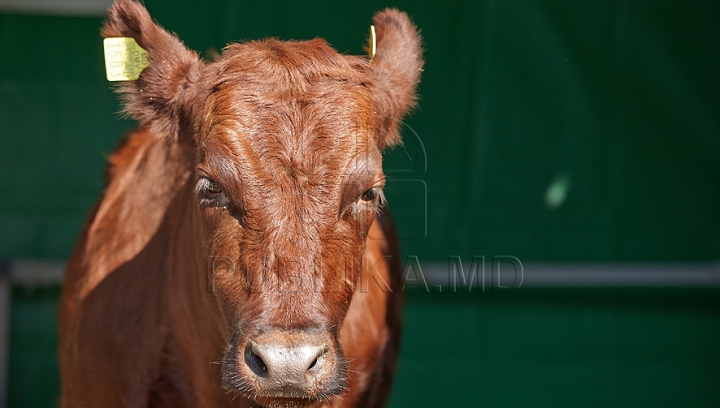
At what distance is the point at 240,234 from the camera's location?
2.18m

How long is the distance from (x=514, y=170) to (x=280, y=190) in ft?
9.81

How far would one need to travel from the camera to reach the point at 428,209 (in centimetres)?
484

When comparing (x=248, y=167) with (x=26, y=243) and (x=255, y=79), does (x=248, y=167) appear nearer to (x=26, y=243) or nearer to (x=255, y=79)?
(x=255, y=79)

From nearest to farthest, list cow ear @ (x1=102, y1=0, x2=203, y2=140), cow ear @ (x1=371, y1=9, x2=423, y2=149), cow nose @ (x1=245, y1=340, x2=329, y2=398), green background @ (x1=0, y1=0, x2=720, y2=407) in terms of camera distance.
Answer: cow nose @ (x1=245, y1=340, x2=329, y2=398) < cow ear @ (x1=102, y1=0, x2=203, y2=140) < cow ear @ (x1=371, y1=9, x2=423, y2=149) < green background @ (x1=0, y1=0, x2=720, y2=407)

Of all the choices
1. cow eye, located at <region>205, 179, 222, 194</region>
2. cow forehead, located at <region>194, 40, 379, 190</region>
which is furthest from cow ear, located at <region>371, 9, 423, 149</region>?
cow eye, located at <region>205, 179, 222, 194</region>

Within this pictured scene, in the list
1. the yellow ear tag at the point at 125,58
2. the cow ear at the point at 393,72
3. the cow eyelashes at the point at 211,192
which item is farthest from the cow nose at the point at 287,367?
the yellow ear tag at the point at 125,58

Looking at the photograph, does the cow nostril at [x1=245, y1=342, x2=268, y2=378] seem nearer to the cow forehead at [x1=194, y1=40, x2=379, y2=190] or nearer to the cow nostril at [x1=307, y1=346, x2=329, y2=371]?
the cow nostril at [x1=307, y1=346, x2=329, y2=371]

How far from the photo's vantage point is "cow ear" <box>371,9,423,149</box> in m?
2.69

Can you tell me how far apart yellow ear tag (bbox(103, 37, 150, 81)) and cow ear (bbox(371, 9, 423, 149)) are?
89 cm

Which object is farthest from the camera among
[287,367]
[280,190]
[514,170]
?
[514,170]

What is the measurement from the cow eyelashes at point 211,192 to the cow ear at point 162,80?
39cm

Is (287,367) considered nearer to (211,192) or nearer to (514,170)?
(211,192)

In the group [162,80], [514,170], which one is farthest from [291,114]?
[514,170]

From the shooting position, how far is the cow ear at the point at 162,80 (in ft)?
8.50
